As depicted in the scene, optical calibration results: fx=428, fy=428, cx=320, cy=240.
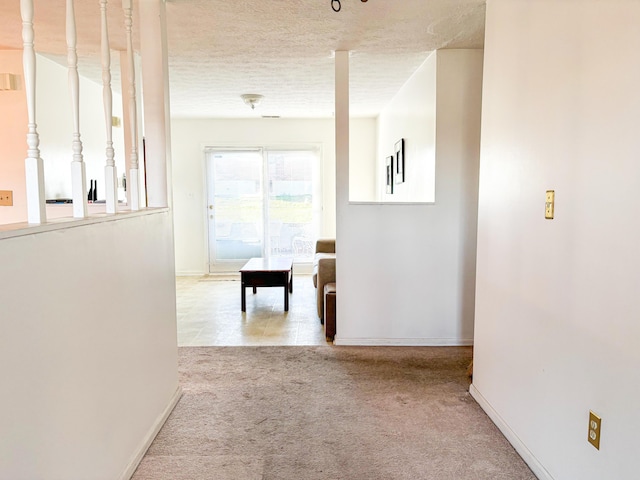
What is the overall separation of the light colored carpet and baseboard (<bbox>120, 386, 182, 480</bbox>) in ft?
0.11

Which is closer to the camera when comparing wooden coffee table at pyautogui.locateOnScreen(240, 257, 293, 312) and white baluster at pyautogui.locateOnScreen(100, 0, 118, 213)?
white baluster at pyautogui.locateOnScreen(100, 0, 118, 213)

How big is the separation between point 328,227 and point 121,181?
3.26m

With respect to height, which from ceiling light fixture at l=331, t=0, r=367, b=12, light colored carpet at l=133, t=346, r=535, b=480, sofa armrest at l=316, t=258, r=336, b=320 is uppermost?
ceiling light fixture at l=331, t=0, r=367, b=12

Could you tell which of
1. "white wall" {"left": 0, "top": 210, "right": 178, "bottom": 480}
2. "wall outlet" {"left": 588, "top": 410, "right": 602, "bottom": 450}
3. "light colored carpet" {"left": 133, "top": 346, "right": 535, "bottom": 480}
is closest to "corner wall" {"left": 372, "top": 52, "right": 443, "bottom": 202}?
"light colored carpet" {"left": 133, "top": 346, "right": 535, "bottom": 480}

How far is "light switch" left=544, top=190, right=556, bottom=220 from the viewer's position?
1.79m

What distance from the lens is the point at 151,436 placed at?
2178 mm

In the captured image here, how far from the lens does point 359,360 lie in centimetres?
328

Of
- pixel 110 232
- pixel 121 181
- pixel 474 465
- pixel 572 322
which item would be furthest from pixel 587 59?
pixel 121 181

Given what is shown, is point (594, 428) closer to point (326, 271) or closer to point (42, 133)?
point (326, 271)

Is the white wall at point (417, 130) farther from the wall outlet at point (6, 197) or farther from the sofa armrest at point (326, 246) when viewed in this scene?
the wall outlet at point (6, 197)

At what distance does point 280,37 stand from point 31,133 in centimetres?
219

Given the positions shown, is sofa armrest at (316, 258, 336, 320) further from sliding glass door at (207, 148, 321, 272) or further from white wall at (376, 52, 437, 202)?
sliding glass door at (207, 148, 321, 272)

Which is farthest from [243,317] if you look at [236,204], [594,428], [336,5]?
[594,428]

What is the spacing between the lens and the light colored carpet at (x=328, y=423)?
6.49 ft
